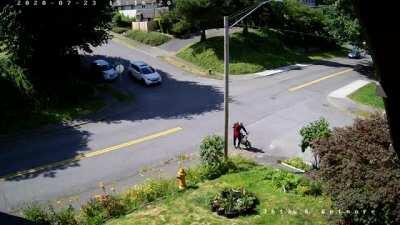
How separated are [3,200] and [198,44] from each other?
31.0 m

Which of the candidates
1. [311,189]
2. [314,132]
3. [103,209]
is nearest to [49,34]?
[103,209]

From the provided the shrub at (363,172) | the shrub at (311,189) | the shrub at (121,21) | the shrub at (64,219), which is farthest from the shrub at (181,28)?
the shrub at (64,219)

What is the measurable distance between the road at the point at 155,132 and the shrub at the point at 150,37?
13169mm

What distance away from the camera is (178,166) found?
67.9ft

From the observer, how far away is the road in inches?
760

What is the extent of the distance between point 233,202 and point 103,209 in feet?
14.1

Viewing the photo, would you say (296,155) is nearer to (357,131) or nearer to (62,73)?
(357,131)

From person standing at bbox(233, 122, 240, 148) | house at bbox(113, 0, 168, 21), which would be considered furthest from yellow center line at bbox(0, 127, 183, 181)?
house at bbox(113, 0, 168, 21)

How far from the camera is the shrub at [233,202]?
50.9 feet

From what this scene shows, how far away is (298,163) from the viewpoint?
800 inches

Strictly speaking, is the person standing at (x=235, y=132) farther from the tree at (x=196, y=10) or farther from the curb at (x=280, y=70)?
the tree at (x=196, y=10)

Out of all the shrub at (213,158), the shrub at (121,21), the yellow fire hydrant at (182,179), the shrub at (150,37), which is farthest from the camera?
the shrub at (121,21)

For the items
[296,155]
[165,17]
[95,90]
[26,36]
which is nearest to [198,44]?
[165,17]

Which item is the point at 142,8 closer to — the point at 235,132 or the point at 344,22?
the point at 344,22
